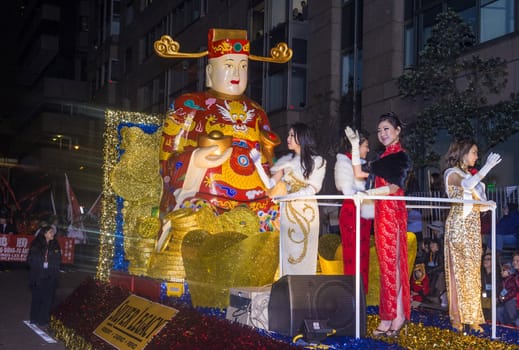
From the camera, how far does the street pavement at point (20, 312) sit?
9.25 m

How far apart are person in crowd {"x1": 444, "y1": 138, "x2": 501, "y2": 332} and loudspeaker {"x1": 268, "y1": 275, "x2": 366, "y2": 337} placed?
3.33 feet

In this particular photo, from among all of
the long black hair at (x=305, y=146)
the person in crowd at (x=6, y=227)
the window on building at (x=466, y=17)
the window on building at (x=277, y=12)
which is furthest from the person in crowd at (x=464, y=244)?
the window on building at (x=277, y=12)

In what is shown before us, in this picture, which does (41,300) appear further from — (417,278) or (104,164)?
(417,278)

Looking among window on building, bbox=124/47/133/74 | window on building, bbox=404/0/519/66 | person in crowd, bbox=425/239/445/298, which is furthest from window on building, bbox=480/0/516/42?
window on building, bbox=124/47/133/74

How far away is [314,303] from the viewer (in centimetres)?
569

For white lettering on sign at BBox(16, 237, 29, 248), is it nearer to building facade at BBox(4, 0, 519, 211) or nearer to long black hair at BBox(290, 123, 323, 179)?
building facade at BBox(4, 0, 519, 211)

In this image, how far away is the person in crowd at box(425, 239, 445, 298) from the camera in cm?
1047

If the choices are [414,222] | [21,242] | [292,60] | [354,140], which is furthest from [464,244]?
[21,242]

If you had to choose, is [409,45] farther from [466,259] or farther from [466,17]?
[466,259]

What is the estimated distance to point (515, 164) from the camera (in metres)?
13.7

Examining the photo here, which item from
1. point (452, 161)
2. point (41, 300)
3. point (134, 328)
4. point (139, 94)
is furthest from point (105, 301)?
point (139, 94)

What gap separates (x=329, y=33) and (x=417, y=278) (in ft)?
35.5

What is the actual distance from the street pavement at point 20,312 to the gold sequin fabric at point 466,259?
5056 mm

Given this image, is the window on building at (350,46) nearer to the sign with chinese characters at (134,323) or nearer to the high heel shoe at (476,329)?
the sign with chinese characters at (134,323)
